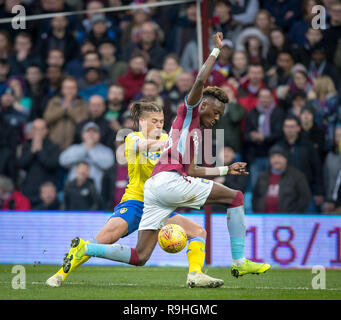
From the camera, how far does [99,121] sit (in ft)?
46.4

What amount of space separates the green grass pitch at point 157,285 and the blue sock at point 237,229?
40 cm

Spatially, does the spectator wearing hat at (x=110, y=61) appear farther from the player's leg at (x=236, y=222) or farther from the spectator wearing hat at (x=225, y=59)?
the player's leg at (x=236, y=222)

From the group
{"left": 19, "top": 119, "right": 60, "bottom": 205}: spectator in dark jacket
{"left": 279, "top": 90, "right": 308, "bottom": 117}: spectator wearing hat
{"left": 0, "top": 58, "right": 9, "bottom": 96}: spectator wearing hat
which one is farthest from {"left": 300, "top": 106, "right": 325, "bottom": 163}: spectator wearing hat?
{"left": 0, "top": 58, "right": 9, "bottom": 96}: spectator wearing hat

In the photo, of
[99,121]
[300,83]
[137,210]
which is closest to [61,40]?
[99,121]

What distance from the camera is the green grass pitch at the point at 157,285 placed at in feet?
24.9

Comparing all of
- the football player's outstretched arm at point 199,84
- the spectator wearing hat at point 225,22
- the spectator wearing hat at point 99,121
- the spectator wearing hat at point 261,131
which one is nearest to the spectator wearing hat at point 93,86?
the spectator wearing hat at point 99,121

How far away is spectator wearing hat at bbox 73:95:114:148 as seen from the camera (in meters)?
14.1

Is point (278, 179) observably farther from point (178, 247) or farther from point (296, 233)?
point (178, 247)

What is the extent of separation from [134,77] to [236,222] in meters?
6.70

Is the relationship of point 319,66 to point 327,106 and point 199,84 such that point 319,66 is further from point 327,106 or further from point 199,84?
point 199,84

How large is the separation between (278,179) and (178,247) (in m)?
5.15

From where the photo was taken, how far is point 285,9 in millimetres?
15312

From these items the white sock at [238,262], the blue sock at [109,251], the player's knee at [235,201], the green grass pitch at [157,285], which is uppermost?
the player's knee at [235,201]

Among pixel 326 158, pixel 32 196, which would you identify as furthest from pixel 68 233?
pixel 326 158
